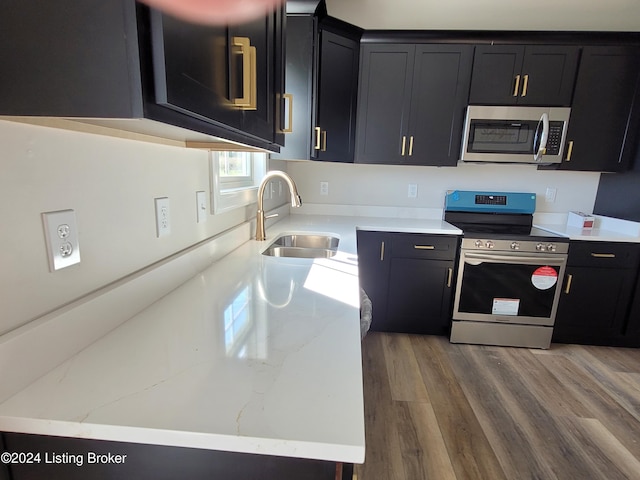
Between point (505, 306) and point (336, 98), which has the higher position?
point (336, 98)

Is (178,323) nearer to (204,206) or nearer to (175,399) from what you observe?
(175,399)

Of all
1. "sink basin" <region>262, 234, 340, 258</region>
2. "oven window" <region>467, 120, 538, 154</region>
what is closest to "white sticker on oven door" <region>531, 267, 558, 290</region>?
"oven window" <region>467, 120, 538, 154</region>

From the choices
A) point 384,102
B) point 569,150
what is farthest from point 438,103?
point 569,150

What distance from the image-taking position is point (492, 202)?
9.05 feet

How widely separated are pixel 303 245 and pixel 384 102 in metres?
1.31

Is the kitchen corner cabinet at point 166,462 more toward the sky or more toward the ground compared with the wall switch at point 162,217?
more toward the ground

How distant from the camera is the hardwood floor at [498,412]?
1.44 metres

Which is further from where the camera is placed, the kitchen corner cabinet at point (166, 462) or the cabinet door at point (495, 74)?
the cabinet door at point (495, 74)

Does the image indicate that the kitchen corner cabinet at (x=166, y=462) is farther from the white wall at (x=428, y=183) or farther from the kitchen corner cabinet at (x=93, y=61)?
the white wall at (x=428, y=183)

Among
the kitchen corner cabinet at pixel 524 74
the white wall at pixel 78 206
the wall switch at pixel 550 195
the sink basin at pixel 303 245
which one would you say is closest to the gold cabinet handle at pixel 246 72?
the white wall at pixel 78 206

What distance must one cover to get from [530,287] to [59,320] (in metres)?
2.68

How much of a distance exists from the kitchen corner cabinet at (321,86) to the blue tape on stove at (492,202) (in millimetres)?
1031

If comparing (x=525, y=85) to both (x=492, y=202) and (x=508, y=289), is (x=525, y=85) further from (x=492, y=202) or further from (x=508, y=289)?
(x=508, y=289)

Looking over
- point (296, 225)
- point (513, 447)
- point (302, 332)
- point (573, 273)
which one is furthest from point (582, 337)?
point (302, 332)
